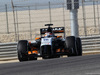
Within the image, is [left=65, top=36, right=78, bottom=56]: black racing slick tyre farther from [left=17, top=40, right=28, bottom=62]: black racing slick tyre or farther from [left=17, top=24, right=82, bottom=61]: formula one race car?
[left=17, top=40, right=28, bottom=62]: black racing slick tyre

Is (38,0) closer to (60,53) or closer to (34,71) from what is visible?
(60,53)

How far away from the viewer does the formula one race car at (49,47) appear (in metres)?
12.9

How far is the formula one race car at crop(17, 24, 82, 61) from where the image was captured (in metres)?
12.9

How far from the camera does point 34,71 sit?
30.1ft

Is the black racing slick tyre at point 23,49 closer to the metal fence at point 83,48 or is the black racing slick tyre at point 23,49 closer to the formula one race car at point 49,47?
the formula one race car at point 49,47

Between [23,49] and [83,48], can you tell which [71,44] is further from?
[83,48]

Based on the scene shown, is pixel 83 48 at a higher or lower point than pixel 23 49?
lower

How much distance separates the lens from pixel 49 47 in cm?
1287

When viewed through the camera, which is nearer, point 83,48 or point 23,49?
point 23,49

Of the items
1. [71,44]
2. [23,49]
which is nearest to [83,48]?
[71,44]

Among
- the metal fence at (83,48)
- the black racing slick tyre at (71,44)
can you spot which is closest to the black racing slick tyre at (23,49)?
the black racing slick tyre at (71,44)

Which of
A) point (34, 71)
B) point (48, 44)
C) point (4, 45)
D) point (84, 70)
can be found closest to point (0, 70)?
point (34, 71)

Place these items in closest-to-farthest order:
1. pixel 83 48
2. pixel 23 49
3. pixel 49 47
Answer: pixel 49 47 < pixel 23 49 < pixel 83 48

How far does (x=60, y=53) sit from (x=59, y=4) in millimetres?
5378
